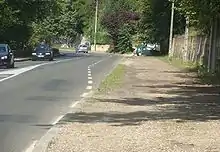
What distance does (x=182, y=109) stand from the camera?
13.5 meters

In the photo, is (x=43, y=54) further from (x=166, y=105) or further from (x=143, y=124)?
(x=143, y=124)

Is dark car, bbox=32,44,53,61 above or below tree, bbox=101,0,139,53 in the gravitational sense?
below

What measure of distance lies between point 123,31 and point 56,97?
6884cm

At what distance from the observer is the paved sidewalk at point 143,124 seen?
28.8 feet

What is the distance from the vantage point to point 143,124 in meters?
11.0

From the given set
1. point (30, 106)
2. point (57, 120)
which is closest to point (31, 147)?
point (57, 120)

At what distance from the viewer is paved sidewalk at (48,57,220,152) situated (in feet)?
28.8

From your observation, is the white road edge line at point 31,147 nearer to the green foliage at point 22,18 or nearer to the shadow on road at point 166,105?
the shadow on road at point 166,105

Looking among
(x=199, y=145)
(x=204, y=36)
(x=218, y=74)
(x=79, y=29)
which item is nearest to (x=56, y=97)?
(x=199, y=145)

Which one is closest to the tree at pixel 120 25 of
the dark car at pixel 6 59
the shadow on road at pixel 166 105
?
the dark car at pixel 6 59

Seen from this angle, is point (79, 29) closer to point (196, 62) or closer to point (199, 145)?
point (196, 62)

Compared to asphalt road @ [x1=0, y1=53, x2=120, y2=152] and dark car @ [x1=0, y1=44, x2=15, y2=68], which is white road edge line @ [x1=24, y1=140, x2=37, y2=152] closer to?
asphalt road @ [x1=0, y1=53, x2=120, y2=152]

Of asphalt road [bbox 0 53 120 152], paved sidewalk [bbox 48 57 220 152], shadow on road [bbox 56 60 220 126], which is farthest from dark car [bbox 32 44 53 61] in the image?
paved sidewalk [bbox 48 57 220 152]

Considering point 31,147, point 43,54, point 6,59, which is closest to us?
point 31,147
